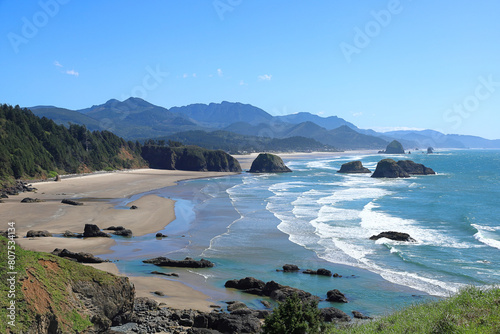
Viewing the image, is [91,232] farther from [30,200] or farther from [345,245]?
[30,200]

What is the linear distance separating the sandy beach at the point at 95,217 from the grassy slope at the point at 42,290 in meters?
5.28

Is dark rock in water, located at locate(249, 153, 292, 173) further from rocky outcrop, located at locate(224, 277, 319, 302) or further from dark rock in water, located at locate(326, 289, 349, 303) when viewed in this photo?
dark rock in water, located at locate(326, 289, 349, 303)

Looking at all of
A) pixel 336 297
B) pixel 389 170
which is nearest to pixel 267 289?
pixel 336 297

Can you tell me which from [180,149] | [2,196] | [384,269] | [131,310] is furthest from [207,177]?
[131,310]

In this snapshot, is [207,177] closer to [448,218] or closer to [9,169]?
[9,169]

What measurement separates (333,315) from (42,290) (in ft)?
35.9

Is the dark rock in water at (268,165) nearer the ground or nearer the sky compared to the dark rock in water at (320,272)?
nearer the sky

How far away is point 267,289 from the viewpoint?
20797 millimetres

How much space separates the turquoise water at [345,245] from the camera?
73.4 ft

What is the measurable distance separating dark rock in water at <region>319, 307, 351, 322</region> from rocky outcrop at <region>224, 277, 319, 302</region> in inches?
53.5

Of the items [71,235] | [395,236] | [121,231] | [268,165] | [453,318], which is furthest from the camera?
[268,165]

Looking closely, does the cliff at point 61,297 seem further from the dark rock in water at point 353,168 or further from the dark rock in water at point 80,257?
the dark rock in water at point 353,168

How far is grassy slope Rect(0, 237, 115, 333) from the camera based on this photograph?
11.8m

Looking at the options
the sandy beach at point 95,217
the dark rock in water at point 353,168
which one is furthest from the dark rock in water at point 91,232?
the dark rock in water at point 353,168
